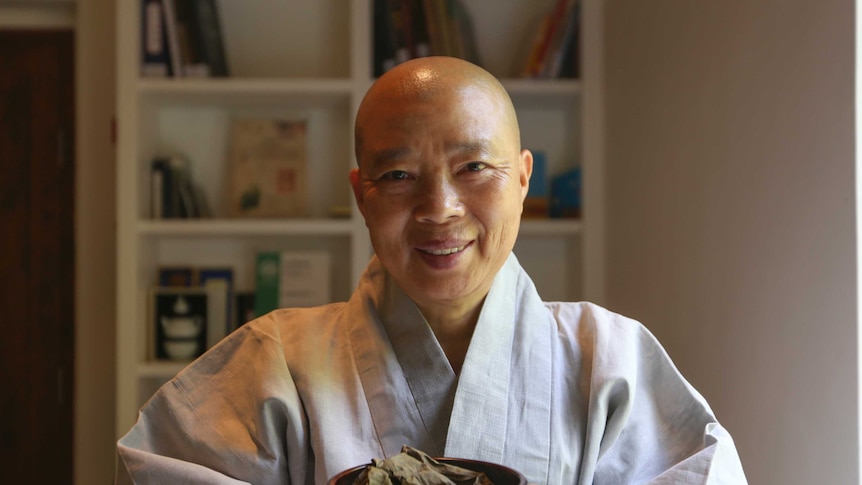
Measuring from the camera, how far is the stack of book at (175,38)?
270 cm

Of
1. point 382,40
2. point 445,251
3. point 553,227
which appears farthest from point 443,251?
point 382,40

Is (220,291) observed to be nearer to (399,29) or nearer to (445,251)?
(399,29)

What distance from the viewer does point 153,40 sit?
2711 mm

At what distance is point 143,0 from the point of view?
2.70 meters

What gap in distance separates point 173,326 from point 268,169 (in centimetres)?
58

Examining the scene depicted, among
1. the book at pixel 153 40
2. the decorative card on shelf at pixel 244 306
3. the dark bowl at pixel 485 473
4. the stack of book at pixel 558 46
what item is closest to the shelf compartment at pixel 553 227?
the stack of book at pixel 558 46

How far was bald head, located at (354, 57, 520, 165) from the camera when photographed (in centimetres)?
110

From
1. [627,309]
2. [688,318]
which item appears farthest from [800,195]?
[627,309]

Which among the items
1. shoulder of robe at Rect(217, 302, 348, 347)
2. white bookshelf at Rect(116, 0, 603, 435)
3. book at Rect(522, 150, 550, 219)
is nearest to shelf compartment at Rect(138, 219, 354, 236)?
white bookshelf at Rect(116, 0, 603, 435)

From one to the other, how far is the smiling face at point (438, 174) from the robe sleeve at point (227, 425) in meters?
0.22

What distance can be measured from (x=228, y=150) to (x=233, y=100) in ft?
0.65

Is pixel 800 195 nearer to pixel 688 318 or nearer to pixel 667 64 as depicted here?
pixel 688 318
